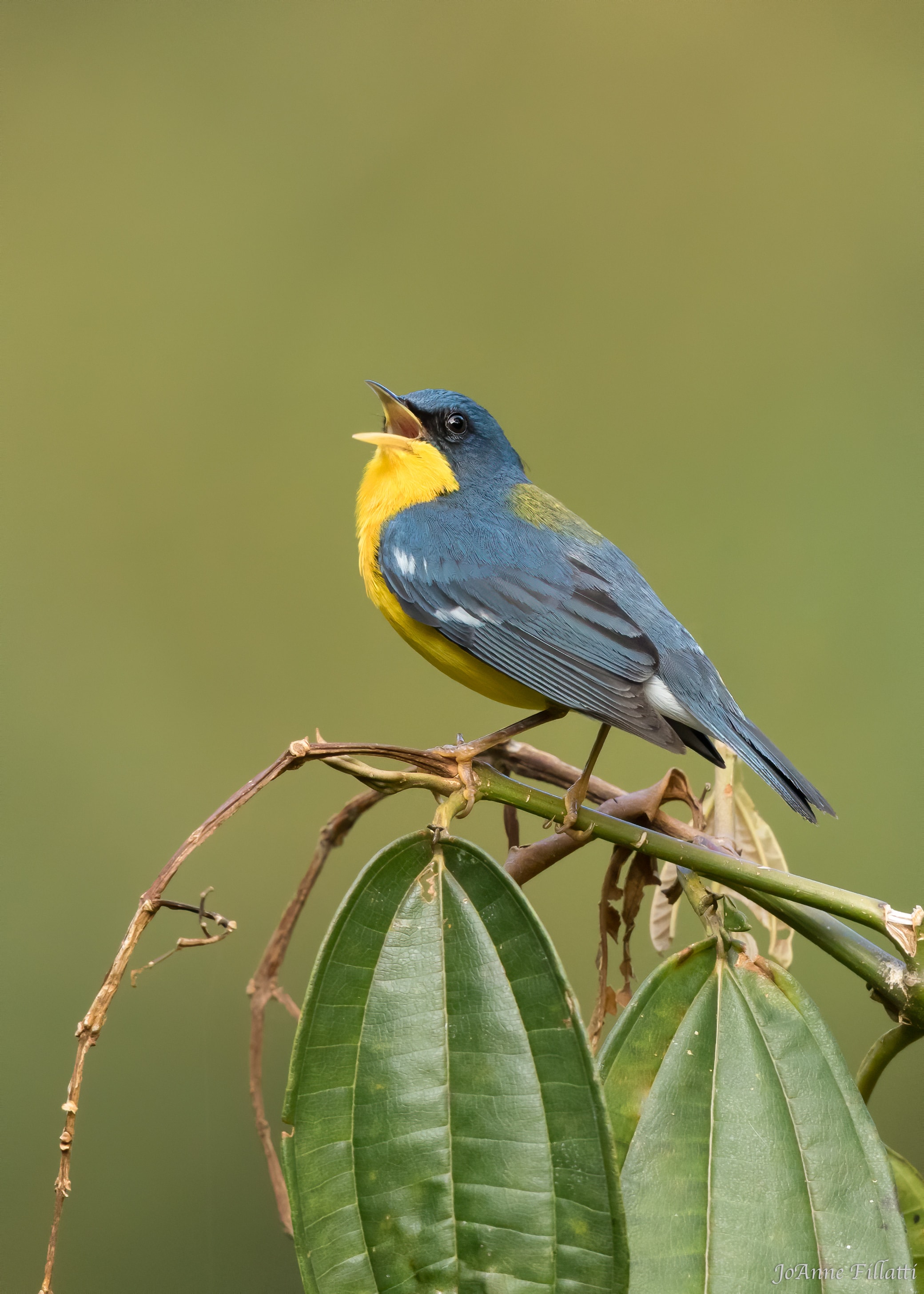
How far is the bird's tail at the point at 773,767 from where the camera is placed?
1647 mm

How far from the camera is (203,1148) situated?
12.4ft

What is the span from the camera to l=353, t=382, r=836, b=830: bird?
5.62 ft

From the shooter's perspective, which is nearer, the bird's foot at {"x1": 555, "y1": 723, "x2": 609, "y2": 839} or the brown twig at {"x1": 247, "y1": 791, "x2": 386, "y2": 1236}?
the bird's foot at {"x1": 555, "y1": 723, "x2": 609, "y2": 839}

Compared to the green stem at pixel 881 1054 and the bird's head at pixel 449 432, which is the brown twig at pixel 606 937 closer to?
the green stem at pixel 881 1054

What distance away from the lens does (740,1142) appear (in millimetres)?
1093

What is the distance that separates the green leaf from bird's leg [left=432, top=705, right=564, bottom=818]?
665mm

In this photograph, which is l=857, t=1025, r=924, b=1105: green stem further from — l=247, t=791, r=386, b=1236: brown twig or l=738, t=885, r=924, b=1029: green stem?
l=247, t=791, r=386, b=1236: brown twig

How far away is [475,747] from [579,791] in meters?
0.19

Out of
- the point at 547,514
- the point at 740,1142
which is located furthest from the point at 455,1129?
the point at 547,514

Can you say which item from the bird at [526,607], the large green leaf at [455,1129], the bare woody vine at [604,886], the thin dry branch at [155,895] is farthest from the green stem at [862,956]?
the bird at [526,607]

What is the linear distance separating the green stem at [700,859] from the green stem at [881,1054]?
153 millimetres

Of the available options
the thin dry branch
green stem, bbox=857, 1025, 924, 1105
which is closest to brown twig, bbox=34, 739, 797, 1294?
the thin dry branch

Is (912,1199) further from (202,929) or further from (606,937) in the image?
(202,929)

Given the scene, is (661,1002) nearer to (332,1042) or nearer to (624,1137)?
(624,1137)
